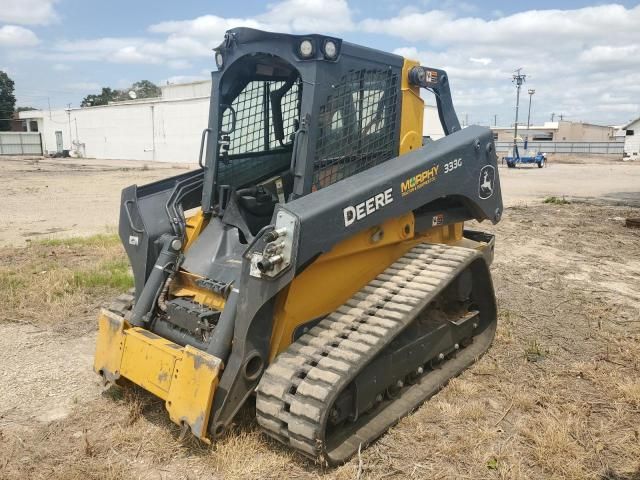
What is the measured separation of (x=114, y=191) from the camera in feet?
61.4

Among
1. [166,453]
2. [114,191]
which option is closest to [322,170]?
[166,453]

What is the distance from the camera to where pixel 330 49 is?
12.6 ft

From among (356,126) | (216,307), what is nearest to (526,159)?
(356,126)

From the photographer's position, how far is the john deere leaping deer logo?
16.1 feet

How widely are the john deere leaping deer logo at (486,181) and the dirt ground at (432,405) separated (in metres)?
1.30

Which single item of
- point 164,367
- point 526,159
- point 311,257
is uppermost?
point 311,257

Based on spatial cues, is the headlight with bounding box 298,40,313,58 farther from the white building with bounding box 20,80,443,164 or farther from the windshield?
the white building with bounding box 20,80,443,164

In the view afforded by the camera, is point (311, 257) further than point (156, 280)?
No

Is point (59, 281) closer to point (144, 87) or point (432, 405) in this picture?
point (432, 405)

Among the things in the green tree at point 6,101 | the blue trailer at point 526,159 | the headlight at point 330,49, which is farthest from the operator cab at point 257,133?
the green tree at point 6,101

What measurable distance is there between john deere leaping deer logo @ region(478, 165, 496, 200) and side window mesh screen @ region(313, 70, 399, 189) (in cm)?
89

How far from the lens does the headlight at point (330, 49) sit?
3.81 m

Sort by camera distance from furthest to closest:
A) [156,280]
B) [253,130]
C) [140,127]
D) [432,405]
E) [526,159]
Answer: [140,127] → [526,159] → [253,130] → [156,280] → [432,405]

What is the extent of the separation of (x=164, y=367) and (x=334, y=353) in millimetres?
1055
